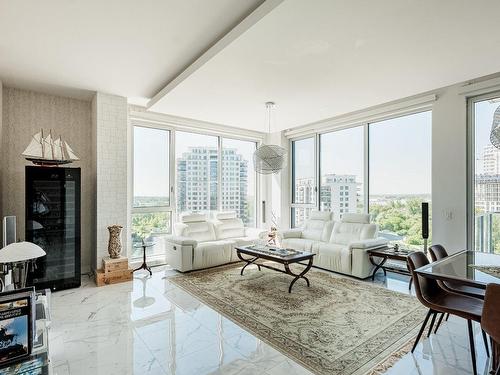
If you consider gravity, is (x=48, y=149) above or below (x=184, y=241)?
above

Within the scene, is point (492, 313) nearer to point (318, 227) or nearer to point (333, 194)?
point (318, 227)

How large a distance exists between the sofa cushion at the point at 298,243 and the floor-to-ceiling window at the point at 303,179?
1.30 metres

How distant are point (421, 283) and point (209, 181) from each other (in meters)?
4.68

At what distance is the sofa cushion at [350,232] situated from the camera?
4.82m

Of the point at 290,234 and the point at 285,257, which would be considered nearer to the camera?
the point at 285,257

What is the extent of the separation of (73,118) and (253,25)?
379 cm

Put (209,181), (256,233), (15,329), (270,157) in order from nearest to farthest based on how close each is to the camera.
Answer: (15,329)
(270,157)
(256,233)
(209,181)

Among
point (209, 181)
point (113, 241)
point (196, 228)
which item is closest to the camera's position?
point (113, 241)

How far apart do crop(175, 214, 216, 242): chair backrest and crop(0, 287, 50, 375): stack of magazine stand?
3574 millimetres

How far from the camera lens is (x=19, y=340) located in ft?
5.18

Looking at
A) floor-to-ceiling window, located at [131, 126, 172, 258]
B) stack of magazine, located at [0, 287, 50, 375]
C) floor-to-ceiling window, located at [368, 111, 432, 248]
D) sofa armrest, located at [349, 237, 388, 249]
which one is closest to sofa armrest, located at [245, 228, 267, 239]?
floor-to-ceiling window, located at [131, 126, 172, 258]

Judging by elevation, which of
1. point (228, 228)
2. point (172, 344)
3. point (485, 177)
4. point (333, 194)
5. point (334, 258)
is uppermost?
point (485, 177)

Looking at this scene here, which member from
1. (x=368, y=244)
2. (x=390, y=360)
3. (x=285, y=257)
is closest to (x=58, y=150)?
(x=285, y=257)

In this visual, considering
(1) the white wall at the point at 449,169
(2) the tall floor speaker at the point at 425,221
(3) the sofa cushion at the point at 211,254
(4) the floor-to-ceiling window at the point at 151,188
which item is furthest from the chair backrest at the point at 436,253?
(4) the floor-to-ceiling window at the point at 151,188
